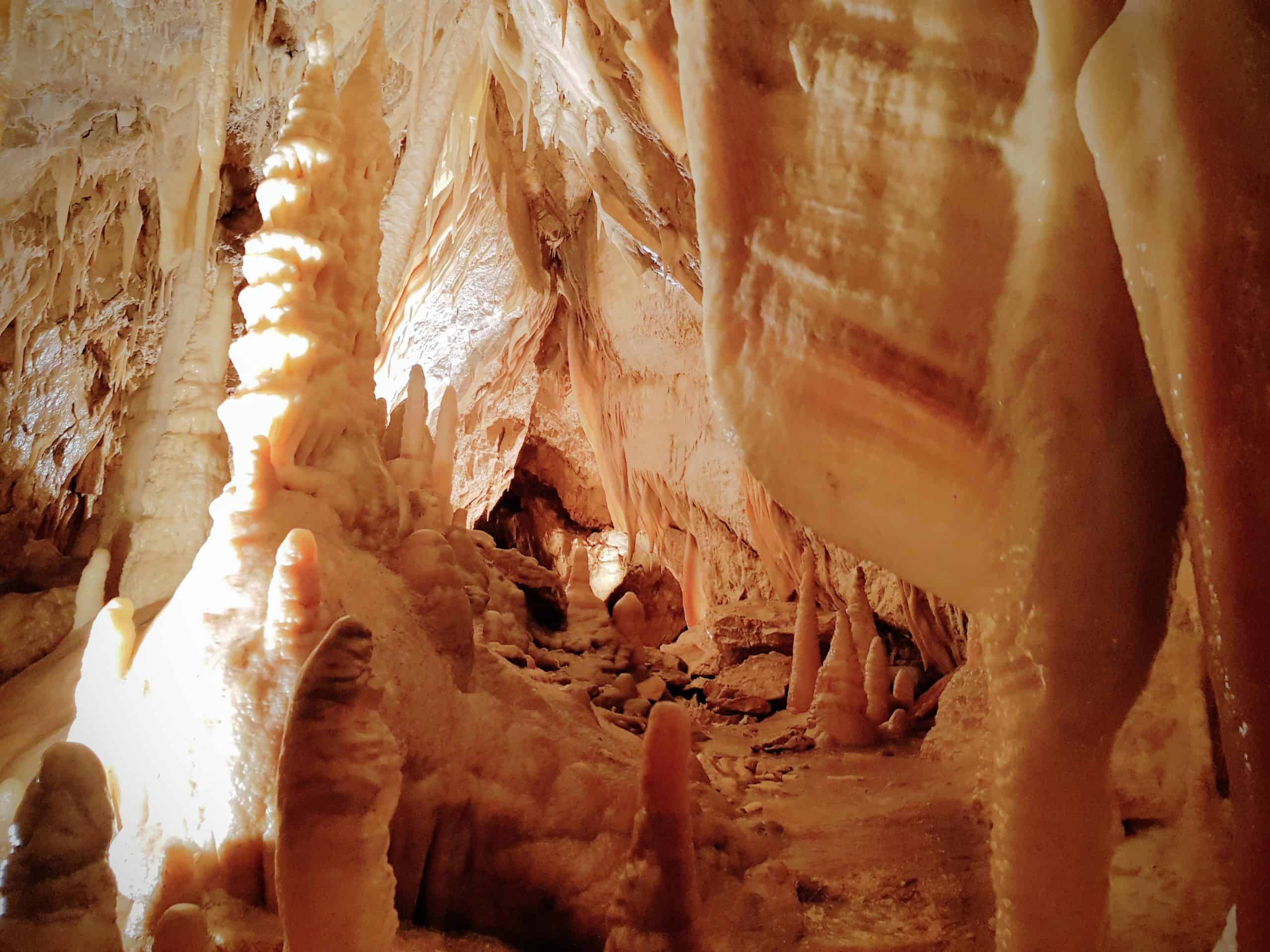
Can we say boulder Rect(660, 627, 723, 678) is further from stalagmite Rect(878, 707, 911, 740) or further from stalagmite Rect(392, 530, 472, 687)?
stalagmite Rect(392, 530, 472, 687)

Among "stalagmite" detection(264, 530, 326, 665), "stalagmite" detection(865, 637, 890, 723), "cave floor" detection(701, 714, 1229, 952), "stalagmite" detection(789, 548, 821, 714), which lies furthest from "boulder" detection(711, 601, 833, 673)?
"stalagmite" detection(264, 530, 326, 665)

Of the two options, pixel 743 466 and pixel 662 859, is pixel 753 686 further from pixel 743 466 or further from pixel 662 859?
pixel 662 859

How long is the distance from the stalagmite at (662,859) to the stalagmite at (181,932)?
3.83 ft

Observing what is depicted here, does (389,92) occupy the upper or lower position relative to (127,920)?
upper

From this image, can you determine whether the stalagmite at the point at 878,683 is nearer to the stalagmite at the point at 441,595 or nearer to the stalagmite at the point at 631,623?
the stalagmite at the point at 631,623

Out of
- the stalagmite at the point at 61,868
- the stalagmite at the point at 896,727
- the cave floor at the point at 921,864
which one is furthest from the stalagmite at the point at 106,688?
the stalagmite at the point at 896,727

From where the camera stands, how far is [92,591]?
17.5 ft

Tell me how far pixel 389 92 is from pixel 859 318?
22.2 ft

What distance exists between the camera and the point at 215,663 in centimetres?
310

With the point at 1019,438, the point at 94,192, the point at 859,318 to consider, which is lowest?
the point at 1019,438

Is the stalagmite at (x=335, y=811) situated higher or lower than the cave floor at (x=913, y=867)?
higher

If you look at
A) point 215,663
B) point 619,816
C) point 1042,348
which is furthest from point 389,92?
point 1042,348

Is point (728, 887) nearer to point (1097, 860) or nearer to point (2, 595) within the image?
point (1097, 860)

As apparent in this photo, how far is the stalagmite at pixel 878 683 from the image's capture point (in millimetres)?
6664
